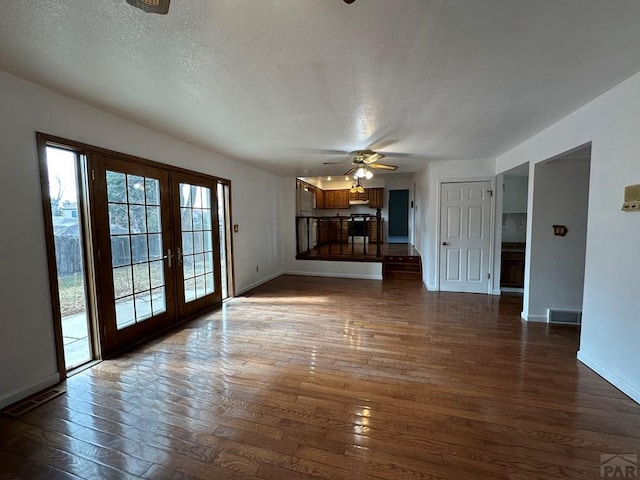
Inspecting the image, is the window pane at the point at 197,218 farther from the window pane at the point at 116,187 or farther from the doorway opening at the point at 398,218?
the doorway opening at the point at 398,218

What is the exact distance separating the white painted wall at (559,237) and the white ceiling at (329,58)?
2.83ft

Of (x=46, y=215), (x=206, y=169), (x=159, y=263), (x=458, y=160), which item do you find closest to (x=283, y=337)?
(x=159, y=263)

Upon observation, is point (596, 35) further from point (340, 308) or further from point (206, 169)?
point (206, 169)

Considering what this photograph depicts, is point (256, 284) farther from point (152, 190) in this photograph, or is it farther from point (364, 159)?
point (364, 159)

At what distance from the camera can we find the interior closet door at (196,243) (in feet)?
12.0

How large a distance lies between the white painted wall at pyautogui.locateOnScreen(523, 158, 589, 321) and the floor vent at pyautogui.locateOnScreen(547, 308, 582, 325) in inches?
2.1

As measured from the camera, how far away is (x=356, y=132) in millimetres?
3264

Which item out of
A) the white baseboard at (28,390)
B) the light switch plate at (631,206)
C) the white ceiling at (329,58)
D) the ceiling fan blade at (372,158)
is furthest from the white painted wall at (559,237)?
the white baseboard at (28,390)

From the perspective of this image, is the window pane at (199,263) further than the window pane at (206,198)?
No

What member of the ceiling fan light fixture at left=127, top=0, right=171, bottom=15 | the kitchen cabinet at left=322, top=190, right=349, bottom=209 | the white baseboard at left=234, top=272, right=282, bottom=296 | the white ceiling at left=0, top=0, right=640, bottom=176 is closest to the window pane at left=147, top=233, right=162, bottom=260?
the white ceiling at left=0, top=0, right=640, bottom=176

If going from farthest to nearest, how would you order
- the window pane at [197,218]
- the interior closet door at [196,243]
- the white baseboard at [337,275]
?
the white baseboard at [337,275], the window pane at [197,218], the interior closet door at [196,243]

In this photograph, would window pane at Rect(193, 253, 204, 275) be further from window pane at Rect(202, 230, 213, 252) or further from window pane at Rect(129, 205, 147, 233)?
window pane at Rect(129, 205, 147, 233)

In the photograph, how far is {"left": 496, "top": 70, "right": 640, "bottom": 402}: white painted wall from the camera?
82.0 inches

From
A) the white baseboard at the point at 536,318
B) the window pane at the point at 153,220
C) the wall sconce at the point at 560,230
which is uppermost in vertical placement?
the window pane at the point at 153,220
